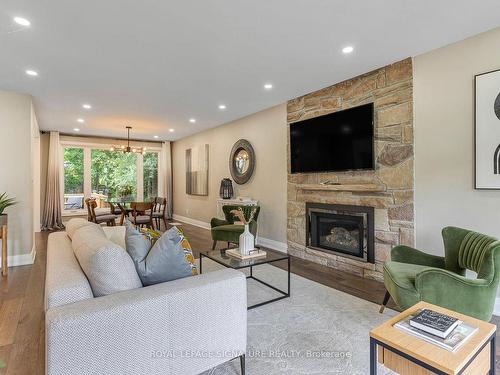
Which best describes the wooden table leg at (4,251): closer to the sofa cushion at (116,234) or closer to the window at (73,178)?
the sofa cushion at (116,234)

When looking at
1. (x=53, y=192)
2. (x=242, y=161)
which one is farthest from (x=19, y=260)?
(x=242, y=161)

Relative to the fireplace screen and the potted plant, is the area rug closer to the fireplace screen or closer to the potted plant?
the fireplace screen

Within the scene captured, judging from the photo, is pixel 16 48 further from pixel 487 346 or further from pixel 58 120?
pixel 487 346

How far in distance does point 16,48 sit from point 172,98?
199 cm

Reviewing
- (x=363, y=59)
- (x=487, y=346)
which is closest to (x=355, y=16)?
(x=363, y=59)

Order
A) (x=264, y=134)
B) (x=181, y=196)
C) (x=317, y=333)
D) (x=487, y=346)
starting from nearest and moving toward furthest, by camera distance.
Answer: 1. (x=487, y=346)
2. (x=317, y=333)
3. (x=264, y=134)
4. (x=181, y=196)

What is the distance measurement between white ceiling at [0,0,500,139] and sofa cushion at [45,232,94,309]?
1874 millimetres

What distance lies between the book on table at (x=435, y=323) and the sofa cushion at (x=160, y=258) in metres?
1.29

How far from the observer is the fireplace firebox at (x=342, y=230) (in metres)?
3.54

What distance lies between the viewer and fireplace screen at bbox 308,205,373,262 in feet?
11.7

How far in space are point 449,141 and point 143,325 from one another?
3104mm

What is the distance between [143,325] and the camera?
4.53 feet

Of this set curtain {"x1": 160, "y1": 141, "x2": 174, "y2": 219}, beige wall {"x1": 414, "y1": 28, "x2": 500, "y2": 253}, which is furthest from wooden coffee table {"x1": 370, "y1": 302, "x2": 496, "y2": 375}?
curtain {"x1": 160, "y1": 141, "x2": 174, "y2": 219}

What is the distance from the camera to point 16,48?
2803mm
